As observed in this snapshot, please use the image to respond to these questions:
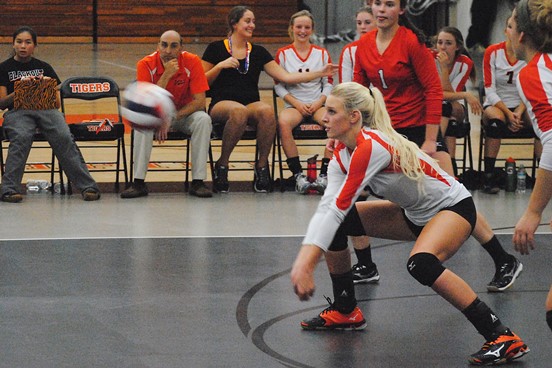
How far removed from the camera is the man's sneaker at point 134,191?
8.60 meters

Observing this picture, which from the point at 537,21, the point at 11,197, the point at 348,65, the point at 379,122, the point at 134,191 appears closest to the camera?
the point at 537,21

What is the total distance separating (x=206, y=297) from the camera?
18.1 ft

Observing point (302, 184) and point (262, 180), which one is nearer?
point (302, 184)

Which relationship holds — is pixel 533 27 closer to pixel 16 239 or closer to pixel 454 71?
pixel 16 239

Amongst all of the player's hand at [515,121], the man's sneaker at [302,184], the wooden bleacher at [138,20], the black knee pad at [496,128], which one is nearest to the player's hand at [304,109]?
the man's sneaker at [302,184]

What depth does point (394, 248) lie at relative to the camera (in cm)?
683

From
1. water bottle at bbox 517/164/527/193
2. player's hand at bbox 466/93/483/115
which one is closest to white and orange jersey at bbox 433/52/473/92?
player's hand at bbox 466/93/483/115

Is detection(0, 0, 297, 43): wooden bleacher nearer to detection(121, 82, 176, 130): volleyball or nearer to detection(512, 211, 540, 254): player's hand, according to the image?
detection(121, 82, 176, 130): volleyball

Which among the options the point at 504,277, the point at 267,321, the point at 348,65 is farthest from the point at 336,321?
the point at 348,65

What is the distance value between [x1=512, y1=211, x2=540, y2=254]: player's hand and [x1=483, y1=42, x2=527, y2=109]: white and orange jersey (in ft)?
16.9

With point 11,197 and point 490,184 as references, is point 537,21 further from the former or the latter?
point 11,197

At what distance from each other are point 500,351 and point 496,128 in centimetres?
480

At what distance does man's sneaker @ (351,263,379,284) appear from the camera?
5855 millimetres

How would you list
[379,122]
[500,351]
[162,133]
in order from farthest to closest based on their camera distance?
[162,133], [379,122], [500,351]
